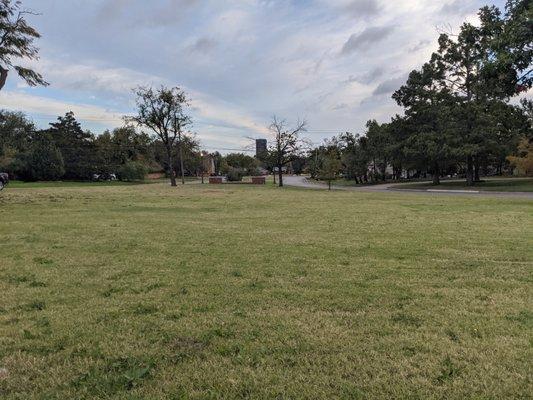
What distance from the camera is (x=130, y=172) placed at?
74375mm

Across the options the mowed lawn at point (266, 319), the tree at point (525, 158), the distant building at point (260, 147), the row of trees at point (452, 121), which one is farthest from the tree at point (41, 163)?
the mowed lawn at point (266, 319)

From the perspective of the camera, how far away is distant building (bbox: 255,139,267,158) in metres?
58.6

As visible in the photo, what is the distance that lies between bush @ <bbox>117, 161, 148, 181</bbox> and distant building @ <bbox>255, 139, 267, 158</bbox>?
22105 mm

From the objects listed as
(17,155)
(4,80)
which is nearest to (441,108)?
(4,80)

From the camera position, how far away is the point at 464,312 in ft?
16.2

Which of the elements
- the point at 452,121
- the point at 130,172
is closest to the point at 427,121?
the point at 452,121

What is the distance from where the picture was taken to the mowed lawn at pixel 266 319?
3.40m

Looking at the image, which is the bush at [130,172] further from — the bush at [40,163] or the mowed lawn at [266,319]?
the mowed lawn at [266,319]

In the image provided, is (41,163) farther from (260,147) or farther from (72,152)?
(260,147)

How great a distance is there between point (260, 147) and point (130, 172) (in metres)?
23.4

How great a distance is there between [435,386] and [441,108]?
4347 cm

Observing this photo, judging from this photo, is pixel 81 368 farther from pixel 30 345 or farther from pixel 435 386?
pixel 435 386

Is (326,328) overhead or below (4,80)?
below

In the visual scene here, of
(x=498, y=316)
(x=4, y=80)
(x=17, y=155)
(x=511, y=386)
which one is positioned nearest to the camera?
(x=511, y=386)
